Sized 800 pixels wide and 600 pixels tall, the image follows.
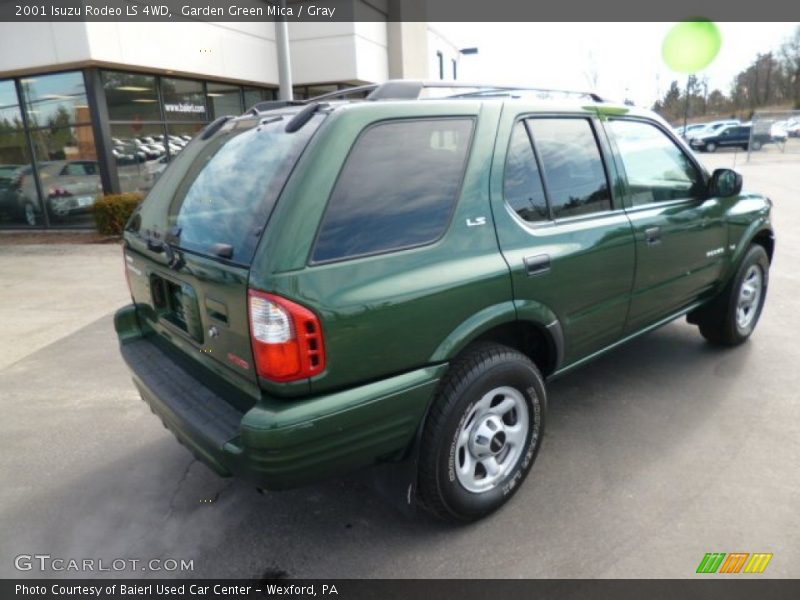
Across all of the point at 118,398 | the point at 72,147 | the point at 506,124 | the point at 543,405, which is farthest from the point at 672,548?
the point at 72,147

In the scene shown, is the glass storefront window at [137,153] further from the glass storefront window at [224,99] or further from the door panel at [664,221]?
the door panel at [664,221]

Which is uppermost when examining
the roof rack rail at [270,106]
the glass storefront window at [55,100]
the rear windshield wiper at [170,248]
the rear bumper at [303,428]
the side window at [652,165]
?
Result: the glass storefront window at [55,100]

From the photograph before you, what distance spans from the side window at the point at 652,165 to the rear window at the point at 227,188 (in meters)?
1.99

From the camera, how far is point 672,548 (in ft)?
8.00

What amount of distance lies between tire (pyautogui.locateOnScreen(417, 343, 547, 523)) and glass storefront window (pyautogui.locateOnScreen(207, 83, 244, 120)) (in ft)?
42.0

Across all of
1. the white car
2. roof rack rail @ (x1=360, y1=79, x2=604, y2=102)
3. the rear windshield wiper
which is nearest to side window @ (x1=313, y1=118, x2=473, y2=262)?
roof rack rail @ (x1=360, y1=79, x2=604, y2=102)

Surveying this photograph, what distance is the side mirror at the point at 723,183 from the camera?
152 inches

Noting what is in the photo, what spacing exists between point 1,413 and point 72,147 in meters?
8.94

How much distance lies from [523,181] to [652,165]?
1338 millimetres

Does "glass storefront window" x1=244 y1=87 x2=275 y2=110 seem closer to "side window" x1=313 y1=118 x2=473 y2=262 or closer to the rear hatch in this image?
the rear hatch

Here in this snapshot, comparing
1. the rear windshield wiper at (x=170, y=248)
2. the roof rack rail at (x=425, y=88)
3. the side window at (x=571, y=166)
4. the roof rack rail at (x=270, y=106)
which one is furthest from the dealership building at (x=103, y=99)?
the side window at (x=571, y=166)

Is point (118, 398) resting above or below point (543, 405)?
below

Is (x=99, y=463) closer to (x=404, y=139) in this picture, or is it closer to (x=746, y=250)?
(x=404, y=139)

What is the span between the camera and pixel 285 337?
79.1 inches
